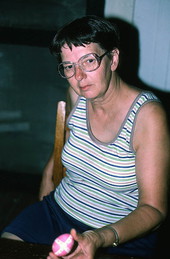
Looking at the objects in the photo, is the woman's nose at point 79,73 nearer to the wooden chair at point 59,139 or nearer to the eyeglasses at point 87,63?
the eyeglasses at point 87,63

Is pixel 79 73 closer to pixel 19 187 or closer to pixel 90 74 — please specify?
pixel 90 74

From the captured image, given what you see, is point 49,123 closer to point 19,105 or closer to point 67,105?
point 19,105

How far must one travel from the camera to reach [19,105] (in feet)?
9.71

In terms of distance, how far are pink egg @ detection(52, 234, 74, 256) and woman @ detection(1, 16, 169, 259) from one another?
0.08 ft

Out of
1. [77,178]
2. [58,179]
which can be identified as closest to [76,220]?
[77,178]

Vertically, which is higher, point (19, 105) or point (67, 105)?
point (67, 105)

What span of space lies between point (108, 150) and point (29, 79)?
171 cm

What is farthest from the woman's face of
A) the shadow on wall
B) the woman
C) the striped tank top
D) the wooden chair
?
the shadow on wall

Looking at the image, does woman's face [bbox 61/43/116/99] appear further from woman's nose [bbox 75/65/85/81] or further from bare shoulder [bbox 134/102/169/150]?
bare shoulder [bbox 134/102/169/150]

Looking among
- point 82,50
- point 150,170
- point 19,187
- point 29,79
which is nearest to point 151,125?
point 150,170

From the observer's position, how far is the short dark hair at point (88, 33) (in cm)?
124

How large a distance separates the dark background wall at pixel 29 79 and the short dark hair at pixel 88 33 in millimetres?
1151

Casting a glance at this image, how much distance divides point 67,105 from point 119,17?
111cm

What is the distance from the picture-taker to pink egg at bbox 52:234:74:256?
3.22 feet
